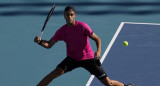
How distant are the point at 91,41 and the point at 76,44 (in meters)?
4.21

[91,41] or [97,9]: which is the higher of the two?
[91,41]

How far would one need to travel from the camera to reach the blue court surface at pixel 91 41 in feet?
35.9

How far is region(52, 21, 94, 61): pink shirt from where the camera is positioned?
8.94 meters

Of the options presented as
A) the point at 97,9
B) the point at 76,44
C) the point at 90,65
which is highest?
the point at 76,44

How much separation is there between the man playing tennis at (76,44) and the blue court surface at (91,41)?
1.31m

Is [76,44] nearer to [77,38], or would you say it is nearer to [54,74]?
[77,38]

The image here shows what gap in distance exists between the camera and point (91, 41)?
1322 cm

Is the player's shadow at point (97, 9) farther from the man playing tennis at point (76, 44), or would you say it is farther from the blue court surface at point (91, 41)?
the man playing tennis at point (76, 44)

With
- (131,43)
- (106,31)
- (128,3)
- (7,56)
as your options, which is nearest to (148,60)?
(131,43)

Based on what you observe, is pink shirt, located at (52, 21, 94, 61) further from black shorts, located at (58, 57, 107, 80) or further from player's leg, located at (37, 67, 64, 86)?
player's leg, located at (37, 67, 64, 86)

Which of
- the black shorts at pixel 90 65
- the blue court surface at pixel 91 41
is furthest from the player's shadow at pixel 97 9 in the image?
the black shorts at pixel 90 65

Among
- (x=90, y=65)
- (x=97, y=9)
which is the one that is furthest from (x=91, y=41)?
(x=90, y=65)

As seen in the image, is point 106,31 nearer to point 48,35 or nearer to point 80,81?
point 48,35

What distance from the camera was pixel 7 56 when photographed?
40.3ft
